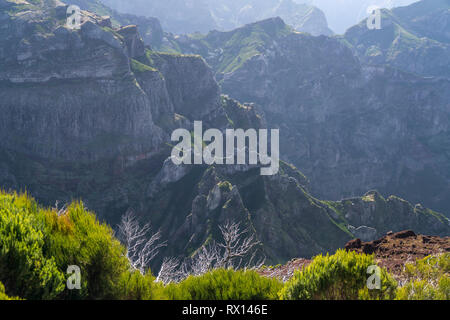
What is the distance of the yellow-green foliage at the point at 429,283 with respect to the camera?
1060 centimetres

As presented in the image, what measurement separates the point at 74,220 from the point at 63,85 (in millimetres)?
160893

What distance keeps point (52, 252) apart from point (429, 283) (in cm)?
1456

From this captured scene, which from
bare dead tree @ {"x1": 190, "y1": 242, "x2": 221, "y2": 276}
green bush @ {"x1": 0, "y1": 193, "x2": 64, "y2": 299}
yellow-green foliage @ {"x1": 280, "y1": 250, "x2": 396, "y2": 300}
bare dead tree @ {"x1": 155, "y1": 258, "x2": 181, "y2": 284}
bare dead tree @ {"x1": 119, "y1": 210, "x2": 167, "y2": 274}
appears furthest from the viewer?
bare dead tree @ {"x1": 190, "y1": 242, "x2": 221, "y2": 276}

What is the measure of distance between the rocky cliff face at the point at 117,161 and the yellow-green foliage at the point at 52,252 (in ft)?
322

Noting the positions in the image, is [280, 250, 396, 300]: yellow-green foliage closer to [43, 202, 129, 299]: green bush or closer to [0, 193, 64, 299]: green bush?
[43, 202, 129, 299]: green bush

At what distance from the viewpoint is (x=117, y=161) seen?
485ft

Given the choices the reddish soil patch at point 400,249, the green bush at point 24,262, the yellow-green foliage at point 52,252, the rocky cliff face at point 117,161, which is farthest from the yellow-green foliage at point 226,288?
the rocky cliff face at point 117,161

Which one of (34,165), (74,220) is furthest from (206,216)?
(74,220)

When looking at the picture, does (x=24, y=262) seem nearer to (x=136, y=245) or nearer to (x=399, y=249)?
(x=136, y=245)

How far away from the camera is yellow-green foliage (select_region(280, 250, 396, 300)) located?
427 inches

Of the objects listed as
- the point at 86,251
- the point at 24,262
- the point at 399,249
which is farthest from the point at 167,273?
the point at 399,249

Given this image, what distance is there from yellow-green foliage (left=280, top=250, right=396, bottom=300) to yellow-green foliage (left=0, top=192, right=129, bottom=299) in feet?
22.9

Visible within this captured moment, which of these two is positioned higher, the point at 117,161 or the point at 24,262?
the point at 24,262

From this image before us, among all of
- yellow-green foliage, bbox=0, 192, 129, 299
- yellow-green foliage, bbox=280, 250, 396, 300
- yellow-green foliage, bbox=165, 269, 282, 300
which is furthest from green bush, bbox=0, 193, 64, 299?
yellow-green foliage, bbox=280, 250, 396, 300
